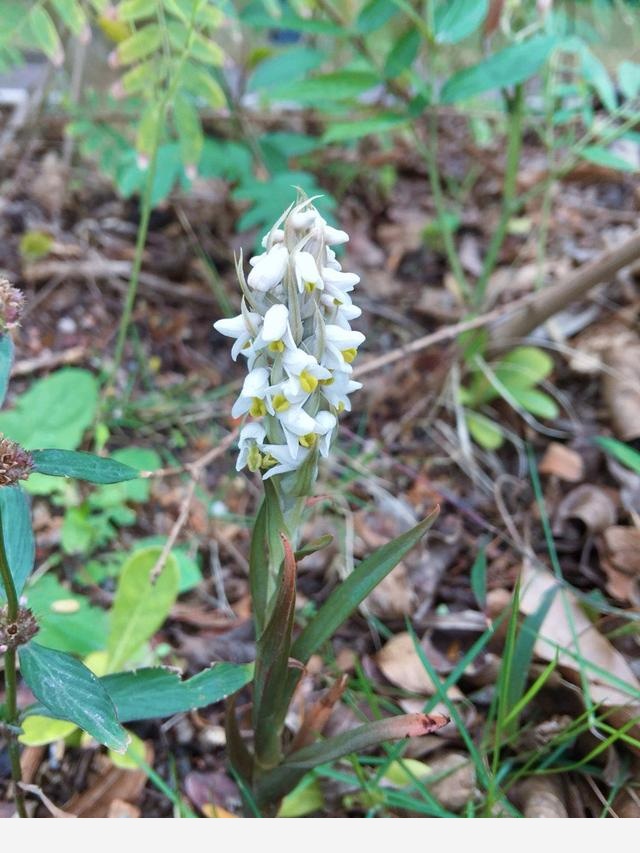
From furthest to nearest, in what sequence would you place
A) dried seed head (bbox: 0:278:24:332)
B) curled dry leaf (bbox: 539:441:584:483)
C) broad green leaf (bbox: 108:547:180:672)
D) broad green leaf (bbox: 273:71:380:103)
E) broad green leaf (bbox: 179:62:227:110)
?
1. curled dry leaf (bbox: 539:441:584:483)
2. broad green leaf (bbox: 273:71:380:103)
3. broad green leaf (bbox: 179:62:227:110)
4. broad green leaf (bbox: 108:547:180:672)
5. dried seed head (bbox: 0:278:24:332)

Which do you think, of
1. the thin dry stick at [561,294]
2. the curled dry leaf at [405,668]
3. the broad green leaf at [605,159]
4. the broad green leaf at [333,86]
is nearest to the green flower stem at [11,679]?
the curled dry leaf at [405,668]

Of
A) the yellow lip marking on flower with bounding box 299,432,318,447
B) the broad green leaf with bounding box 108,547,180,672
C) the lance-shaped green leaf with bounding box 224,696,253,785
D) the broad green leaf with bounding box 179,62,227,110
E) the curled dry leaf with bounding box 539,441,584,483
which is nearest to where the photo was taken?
the yellow lip marking on flower with bounding box 299,432,318,447

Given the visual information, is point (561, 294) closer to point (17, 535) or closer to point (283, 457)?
point (283, 457)

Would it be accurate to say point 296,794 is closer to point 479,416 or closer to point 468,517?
point 468,517

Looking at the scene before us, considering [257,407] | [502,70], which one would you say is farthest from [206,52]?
[257,407]

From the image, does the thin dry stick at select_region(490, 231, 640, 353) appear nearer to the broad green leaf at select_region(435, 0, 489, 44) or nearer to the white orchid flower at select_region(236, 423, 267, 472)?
the broad green leaf at select_region(435, 0, 489, 44)

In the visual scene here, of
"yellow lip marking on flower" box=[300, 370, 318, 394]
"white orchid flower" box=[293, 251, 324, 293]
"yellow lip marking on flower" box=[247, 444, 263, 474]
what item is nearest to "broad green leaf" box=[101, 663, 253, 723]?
"yellow lip marking on flower" box=[247, 444, 263, 474]
